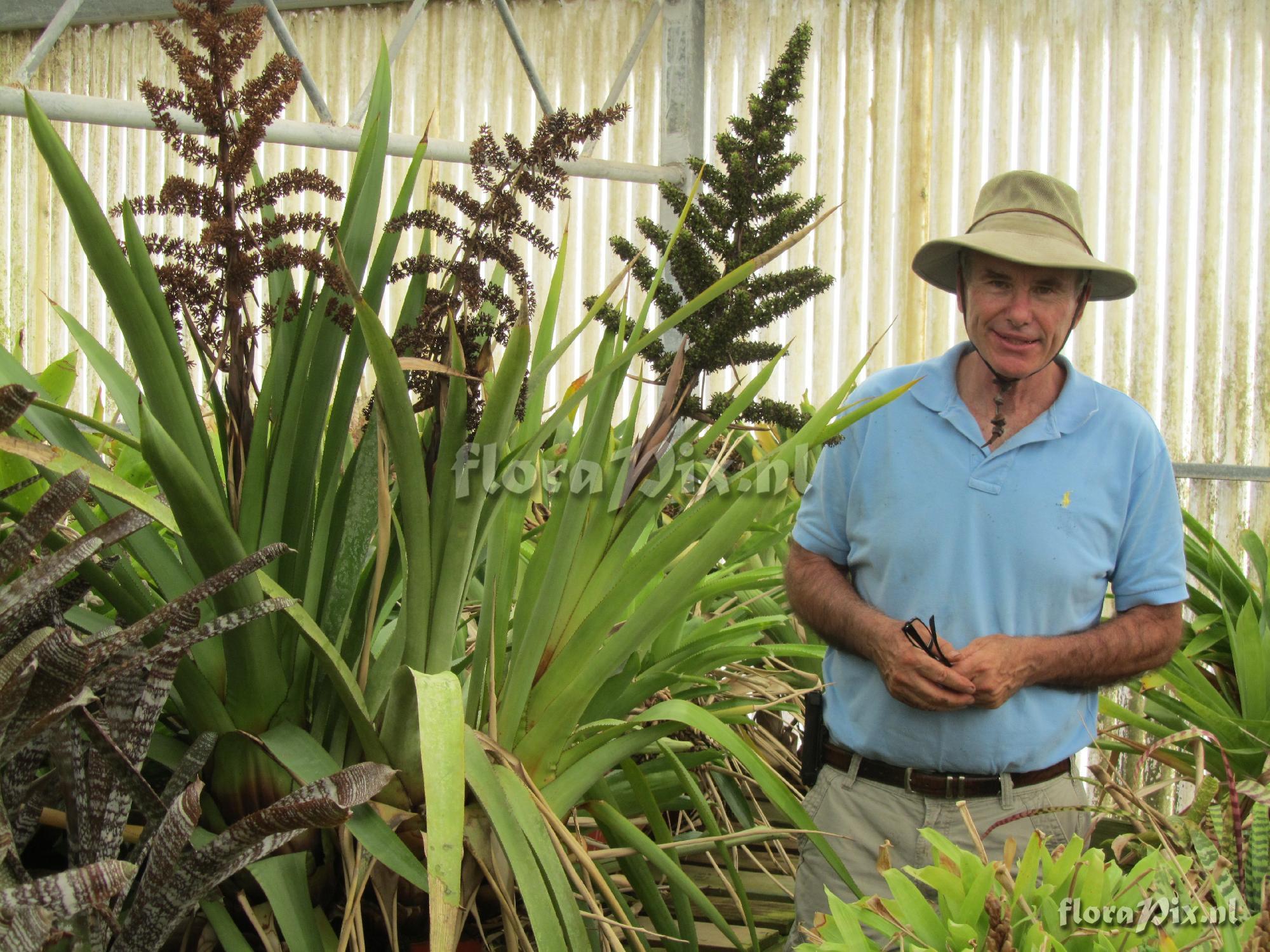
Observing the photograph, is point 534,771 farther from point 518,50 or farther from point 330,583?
point 518,50

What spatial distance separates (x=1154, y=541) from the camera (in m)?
1.39

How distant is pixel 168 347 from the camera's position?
881 millimetres

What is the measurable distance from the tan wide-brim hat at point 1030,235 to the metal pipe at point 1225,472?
2.25 m

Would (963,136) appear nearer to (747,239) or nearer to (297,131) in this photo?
(297,131)

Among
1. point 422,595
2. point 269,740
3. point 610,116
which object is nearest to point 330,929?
point 269,740

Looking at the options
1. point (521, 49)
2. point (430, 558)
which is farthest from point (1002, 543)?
point (521, 49)

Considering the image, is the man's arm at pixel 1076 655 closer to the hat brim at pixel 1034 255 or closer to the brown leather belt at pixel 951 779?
the brown leather belt at pixel 951 779

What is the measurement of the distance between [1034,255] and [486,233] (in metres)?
0.72

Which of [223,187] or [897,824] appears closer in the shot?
[223,187]

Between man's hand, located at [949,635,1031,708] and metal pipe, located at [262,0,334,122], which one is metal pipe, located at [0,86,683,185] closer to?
A: metal pipe, located at [262,0,334,122]

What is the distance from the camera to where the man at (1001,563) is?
134 cm

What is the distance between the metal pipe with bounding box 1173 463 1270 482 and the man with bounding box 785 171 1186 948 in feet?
7.59

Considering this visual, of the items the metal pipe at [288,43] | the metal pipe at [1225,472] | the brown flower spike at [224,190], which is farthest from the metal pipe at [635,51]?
the brown flower spike at [224,190]

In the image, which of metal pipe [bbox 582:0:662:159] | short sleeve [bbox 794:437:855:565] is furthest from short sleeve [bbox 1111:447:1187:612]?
metal pipe [bbox 582:0:662:159]
